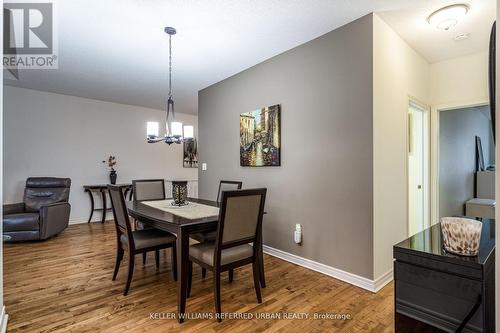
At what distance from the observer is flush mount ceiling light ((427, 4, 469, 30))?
226 centimetres

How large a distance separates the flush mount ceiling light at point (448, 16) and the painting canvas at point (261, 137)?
1.71 meters

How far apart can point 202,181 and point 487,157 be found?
6289 mm

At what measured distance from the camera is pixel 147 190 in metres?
3.48

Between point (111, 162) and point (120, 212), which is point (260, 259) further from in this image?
point (111, 162)

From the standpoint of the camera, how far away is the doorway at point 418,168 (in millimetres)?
3412

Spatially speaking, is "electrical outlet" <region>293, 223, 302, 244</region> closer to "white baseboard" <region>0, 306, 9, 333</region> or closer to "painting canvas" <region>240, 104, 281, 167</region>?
"painting canvas" <region>240, 104, 281, 167</region>

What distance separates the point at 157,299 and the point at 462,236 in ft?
7.26

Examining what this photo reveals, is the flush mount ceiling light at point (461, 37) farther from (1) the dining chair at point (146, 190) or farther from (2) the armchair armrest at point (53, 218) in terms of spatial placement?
(2) the armchair armrest at point (53, 218)

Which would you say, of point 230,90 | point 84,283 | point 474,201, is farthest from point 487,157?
point 84,283

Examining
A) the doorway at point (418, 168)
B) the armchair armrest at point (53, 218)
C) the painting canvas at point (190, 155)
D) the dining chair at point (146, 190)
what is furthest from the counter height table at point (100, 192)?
the doorway at point (418, 168)

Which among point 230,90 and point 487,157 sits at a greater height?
point 230,90

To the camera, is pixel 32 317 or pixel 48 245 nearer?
pixel 32 317

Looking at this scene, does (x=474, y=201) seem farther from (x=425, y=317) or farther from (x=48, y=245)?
(x=48, y=245)

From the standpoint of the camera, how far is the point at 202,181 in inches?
183
